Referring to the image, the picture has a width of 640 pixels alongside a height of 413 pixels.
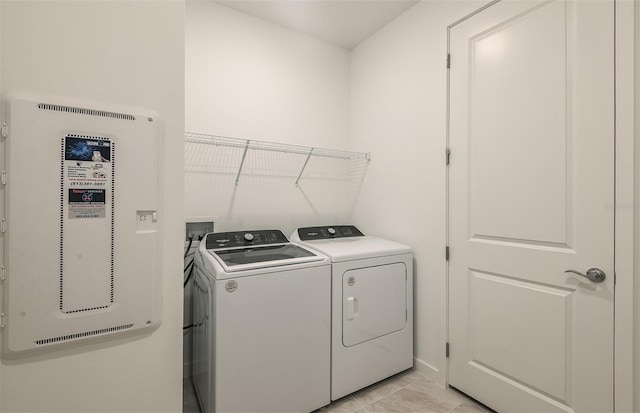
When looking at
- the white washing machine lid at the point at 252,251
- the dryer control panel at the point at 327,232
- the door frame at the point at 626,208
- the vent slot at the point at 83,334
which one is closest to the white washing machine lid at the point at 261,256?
the white washing machine lid at the point at 252,251

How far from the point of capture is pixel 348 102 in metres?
2.88

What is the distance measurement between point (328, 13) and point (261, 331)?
240 centimetres

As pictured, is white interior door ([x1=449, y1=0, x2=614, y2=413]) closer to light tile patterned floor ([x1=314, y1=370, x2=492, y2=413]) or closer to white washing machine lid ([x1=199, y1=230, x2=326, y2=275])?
light tile patterned floor ([x1=314, y1=370, x2=492, y2=413])

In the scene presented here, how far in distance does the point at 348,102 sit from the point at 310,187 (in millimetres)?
993

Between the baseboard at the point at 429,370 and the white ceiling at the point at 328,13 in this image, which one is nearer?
the baseboard at the point at 429,370

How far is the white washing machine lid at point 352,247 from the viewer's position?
1.84 metres

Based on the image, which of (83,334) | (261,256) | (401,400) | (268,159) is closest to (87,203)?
(83,334)

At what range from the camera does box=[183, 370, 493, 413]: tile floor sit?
174 centimetres

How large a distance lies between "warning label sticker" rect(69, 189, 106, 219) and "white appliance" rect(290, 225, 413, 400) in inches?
46.7

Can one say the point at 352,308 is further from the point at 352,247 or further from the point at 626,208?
the point at 626,208

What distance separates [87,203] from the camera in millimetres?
1081

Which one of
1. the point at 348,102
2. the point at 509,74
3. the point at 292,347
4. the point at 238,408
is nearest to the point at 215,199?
the point at 292,347

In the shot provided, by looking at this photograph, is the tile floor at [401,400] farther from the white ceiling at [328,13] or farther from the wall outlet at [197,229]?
the white ceiling at [328,13]

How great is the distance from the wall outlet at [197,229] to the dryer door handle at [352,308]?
1164mm
